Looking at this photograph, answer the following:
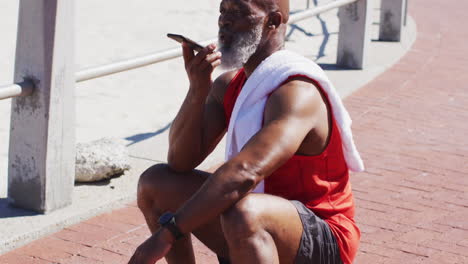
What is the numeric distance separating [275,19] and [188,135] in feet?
1.95

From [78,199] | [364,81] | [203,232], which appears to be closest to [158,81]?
[364,81]

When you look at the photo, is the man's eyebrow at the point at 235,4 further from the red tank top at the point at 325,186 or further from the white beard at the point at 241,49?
the red tank top at the point at 325,186

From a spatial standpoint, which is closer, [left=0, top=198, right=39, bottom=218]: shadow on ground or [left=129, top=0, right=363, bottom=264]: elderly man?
[left=129, top=0, right=363, bottom=264]: elderly man

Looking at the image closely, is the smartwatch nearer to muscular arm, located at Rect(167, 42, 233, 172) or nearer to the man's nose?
muscular arm, located at Rect(167, 42, 233, 172)

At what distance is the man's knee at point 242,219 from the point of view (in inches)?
123

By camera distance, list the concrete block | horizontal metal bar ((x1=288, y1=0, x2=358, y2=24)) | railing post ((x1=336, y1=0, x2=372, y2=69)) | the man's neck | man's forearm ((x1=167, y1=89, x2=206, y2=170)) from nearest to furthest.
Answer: the man's neck, man's forearm ((x1=167, y1=89, x2=206, y2=170)), the concrete block, horizontal metal bar ((x1=288, y1=0, x2=358, y2=24)), railing post ((x1=336, y1=0, x2=372, y2=69))

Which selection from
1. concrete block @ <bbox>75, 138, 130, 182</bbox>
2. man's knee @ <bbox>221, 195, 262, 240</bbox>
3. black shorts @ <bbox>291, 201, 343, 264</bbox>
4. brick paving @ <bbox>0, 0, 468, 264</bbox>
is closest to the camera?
man's knee @ <bbox>221, 195, 262, 240</bbox>

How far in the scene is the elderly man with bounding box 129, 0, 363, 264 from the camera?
3.16m

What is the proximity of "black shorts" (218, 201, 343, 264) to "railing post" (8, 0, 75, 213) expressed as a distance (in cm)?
164

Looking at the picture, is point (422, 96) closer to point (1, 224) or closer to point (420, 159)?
point (420, 159)

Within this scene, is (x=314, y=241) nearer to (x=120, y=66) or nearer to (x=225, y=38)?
(x=225, y=38)

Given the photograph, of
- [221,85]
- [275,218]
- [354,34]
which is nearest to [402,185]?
[221,85]

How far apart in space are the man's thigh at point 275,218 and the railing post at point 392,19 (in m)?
6.69

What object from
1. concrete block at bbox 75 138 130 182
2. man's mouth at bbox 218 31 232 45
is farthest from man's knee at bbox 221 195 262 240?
concrete block at bbox 75 138 130 182
